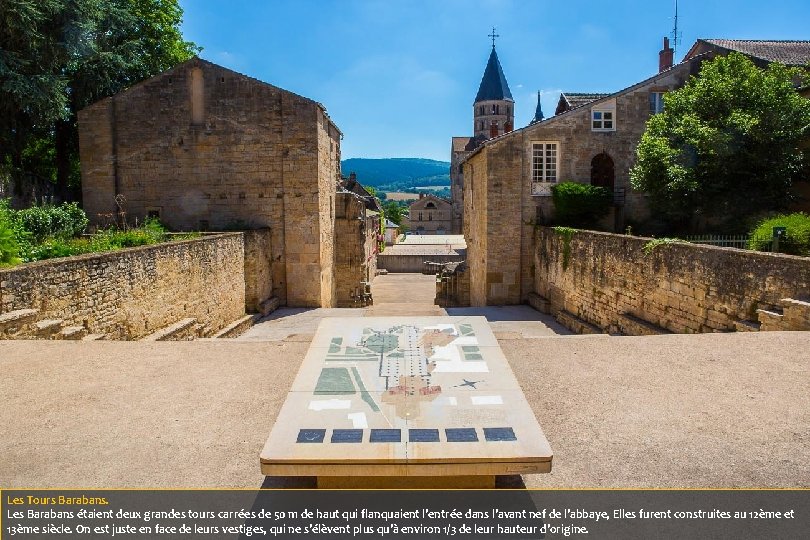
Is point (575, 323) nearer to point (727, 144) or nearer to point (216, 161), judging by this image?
point (727, 144)

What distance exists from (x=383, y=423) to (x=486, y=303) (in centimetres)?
1572

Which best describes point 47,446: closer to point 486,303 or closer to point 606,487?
point 606,487

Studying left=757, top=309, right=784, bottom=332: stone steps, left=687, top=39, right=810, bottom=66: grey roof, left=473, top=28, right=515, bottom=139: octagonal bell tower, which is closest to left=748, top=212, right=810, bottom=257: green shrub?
left=757, top=309, right=784, bottom=332: stone steps

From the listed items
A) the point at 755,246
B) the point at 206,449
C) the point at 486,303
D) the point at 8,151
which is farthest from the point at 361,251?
the point at 206,449

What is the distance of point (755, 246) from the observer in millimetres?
11195

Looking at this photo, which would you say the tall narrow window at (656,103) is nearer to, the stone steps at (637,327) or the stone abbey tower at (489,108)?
the stone steps at (637,327)

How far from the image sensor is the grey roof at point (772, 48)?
20109 mm

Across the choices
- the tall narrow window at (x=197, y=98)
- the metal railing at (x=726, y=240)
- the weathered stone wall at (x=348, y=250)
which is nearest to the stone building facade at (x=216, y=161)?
the tall narrow window at (x=197, y=98)

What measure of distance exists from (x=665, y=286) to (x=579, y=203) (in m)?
7.09

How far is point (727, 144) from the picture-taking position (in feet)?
47.2

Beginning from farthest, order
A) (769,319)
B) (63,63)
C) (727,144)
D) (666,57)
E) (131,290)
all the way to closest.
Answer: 1. (666,57)
2. (63,63)
3. (727,144)
4. (131,290)
5. (769,319)

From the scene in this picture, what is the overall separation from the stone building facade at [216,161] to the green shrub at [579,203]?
7.82m

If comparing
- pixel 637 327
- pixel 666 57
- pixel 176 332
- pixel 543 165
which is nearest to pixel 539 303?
pixel 543 165

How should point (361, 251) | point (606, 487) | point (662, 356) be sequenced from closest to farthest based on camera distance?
point (606, 487) → point (662, 356) → point (361, 251)
